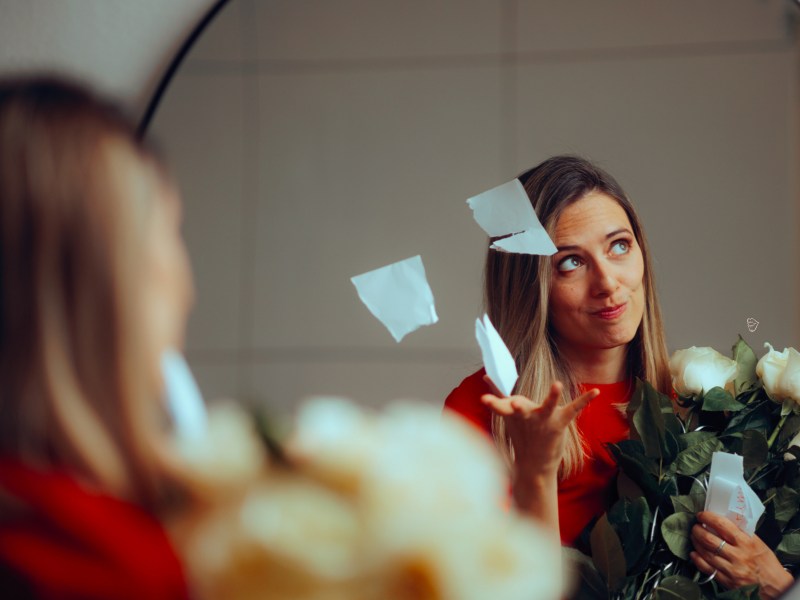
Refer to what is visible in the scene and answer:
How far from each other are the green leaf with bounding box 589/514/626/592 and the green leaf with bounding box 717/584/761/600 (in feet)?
0.31

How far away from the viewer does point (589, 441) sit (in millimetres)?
680

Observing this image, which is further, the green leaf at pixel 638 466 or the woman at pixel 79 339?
the green leaf at pixel 638 466

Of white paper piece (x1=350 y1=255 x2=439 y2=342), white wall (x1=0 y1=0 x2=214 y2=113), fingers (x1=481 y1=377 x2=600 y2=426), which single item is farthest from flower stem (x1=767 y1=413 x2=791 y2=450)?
white wall (x1=0 y1=0 x2=214 y2=113)

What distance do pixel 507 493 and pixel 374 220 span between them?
28 cm

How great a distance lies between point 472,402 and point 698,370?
202 millimetres

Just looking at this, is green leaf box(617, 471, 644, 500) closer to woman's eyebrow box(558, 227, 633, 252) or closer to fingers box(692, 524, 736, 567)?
fingers box(692, 524, 736, 567)

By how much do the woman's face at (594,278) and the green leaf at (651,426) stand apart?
0.06 meters

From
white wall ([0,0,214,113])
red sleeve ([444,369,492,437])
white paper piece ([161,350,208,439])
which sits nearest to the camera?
white paper piece ([161,350,208,439])

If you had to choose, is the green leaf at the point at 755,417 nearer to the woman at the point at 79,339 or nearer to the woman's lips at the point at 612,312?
the woman's lips at the point at 612,312

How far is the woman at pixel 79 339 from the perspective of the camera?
17.4 inches

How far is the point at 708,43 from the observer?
2.43 ft

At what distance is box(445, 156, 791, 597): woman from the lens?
67cm

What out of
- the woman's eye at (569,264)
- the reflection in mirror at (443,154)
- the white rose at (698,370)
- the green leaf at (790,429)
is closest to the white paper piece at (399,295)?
the reflection in mirror at (443,154)

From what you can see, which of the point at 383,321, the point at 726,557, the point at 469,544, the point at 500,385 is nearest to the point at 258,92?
the point at 383,321
